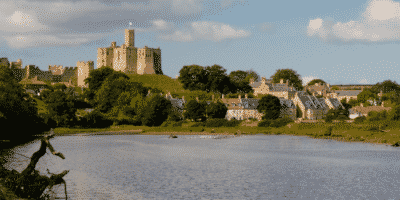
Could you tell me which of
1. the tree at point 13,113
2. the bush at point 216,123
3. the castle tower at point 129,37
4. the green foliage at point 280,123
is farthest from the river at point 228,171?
the castle tower at point 129,37

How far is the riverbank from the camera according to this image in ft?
188

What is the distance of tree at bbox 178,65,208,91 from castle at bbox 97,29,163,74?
96.0ft

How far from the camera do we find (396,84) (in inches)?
5733

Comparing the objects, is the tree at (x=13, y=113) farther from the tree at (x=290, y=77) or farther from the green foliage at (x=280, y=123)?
the tree at (x=290, y=77)

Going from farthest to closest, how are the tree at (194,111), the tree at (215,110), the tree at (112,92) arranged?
the tree at (112,92) < the tree at (215,110) < the tree at (194,111)

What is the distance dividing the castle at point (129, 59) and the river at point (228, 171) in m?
98.7

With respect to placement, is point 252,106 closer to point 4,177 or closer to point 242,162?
point 242,162

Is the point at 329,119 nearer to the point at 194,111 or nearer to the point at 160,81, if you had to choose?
the point at 194,111

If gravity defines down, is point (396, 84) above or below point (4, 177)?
above

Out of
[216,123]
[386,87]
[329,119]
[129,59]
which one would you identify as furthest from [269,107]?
[129,59]

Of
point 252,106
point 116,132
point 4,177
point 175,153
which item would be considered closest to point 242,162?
point 175,153

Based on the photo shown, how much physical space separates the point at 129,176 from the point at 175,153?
14787mm

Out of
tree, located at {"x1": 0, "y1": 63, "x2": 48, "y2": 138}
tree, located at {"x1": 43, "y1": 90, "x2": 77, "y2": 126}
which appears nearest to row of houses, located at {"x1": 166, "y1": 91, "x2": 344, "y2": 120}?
tree, located at {"x1": 43, "y1": 90, "x2": 77, "y2": 126}

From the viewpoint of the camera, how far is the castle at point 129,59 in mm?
148875
